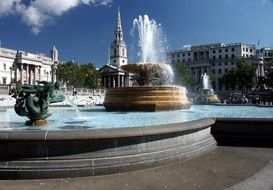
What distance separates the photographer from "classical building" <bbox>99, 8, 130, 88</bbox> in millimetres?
135500

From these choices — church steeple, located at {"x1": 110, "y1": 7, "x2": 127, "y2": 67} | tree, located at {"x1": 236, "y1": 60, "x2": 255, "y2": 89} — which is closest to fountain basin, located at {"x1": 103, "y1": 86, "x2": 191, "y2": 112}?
tree, located at {"x1": 236, "y1": 60, "x2": 255, "y2": 89}

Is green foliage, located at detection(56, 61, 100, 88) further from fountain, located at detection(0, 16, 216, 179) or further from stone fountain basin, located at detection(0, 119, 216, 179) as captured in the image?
stone fountain basin, located at detection(0, 119, 216, 179)

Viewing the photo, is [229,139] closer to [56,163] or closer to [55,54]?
[56,163]

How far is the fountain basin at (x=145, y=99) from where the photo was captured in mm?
14922

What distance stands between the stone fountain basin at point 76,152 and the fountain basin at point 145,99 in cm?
849

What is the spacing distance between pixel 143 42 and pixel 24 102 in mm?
20280

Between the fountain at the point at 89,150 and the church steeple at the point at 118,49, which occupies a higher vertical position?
the church steeple at the point at 118,49

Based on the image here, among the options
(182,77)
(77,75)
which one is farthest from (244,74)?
(77,75)

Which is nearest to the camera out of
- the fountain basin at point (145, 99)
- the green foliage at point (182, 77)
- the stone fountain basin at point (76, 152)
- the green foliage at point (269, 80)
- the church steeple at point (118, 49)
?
the stone fountain basin at point (76, 152)

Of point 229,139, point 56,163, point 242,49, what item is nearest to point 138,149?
point 56,163

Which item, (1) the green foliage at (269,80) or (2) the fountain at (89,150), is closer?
(2) the fountain at (89,150)

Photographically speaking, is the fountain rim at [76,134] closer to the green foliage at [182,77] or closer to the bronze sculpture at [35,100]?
the bronze sculpture at [35,100]

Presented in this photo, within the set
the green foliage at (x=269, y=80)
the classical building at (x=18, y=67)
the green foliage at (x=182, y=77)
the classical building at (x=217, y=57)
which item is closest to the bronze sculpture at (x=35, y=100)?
the green foliage at (x=269, y=80)

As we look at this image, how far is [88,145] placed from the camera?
586cm
